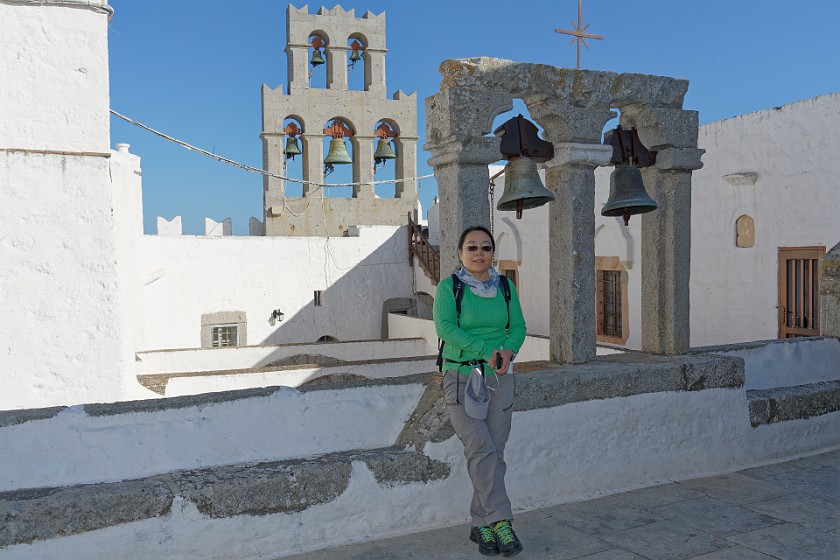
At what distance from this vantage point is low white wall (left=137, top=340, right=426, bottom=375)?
429 inches

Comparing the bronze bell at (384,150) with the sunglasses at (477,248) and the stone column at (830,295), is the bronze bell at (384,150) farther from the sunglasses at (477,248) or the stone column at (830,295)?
the sunglasses at (477,248)

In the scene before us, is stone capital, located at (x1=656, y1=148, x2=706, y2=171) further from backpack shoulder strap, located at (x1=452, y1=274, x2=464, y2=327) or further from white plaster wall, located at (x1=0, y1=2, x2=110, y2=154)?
white plaster wall, located at (x1=0, y1=2, x2=110, y2=154)

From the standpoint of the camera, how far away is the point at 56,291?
6.88m

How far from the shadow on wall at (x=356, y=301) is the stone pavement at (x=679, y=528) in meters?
12.3

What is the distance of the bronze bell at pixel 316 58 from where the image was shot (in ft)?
51.4

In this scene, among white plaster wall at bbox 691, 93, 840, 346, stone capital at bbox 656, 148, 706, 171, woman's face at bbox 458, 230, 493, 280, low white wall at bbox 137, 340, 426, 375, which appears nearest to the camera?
woman's face at bbox 458, 230, 493, 280

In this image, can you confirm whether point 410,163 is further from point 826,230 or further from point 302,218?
point 826,230

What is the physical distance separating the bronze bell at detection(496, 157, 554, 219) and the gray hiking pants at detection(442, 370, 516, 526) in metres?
1.27

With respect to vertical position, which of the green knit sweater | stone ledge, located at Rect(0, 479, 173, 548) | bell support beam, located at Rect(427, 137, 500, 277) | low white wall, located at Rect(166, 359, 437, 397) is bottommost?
low white wall, located at Rect(166, 359, 437, 397)

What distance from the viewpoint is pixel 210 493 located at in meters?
2.89

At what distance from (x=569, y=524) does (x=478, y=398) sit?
2.83 feet

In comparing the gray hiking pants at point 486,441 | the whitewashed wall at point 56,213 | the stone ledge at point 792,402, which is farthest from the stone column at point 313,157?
the gray hiking pants at point 486,441

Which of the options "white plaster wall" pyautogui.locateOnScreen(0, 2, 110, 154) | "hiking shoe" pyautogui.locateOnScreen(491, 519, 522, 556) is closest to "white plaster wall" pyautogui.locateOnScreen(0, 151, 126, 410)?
"white plaster wall" pyautogui.locateOnScreen(0, 2, 110, 154)

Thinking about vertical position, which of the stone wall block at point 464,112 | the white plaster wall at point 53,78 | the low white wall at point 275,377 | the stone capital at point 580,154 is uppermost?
the white plaster wall at point 53,78
